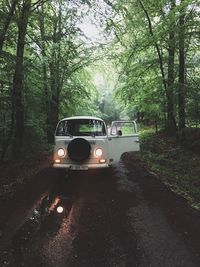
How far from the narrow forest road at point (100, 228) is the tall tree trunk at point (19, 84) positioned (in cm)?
413

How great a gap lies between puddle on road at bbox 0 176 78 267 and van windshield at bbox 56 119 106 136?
216 cm

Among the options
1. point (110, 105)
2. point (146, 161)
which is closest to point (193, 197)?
point (146, 161)

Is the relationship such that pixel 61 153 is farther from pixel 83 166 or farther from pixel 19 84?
pixel 19 84

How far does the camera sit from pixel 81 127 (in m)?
9.02

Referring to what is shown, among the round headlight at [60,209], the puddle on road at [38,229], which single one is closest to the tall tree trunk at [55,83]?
the puddle on road at [38,229]

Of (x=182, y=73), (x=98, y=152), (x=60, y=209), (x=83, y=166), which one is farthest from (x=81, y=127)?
(x=182, y=73)

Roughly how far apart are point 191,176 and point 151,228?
4394 mm

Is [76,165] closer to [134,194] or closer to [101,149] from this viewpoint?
[101,149]

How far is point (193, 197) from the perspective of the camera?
22.1 ft

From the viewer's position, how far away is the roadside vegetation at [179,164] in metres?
7.41

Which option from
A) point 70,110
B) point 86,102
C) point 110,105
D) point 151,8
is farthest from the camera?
point 110,105

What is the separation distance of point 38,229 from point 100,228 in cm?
112

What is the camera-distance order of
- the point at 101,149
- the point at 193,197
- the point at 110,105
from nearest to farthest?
the point at 193,197 < the point at 101,149 < the point at 110,105

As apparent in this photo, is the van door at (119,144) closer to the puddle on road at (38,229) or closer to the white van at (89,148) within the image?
the white van at (89,148)
